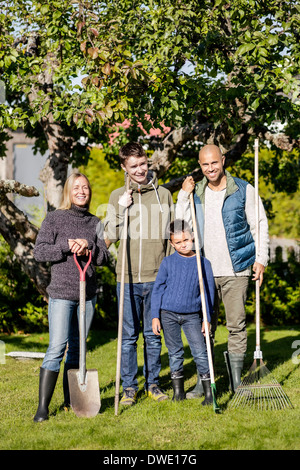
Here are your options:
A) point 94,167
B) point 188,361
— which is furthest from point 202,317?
point 94,167

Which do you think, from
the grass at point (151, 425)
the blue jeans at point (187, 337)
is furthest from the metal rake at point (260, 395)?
the blue jeans at point (187, 337)

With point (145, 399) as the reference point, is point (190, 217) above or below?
above

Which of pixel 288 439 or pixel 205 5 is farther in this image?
pixel 205 5

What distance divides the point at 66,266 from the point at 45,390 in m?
0.96

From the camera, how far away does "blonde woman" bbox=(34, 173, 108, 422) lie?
176 inches

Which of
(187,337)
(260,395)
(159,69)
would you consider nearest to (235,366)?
(260,395)

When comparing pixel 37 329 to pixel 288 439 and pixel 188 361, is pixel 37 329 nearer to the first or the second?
pixel 188 361

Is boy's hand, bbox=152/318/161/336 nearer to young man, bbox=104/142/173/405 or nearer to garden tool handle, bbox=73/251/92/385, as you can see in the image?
young man, bbox=104/142/173/405

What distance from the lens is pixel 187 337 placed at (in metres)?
4.89

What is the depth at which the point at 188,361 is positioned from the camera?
6.91m

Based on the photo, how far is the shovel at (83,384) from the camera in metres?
4.43

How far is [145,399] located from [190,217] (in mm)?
1615

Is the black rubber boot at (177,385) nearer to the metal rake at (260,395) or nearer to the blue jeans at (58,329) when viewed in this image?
the metal rake at (260,395)

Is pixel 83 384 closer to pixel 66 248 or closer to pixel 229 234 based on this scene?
pixel 66 248
